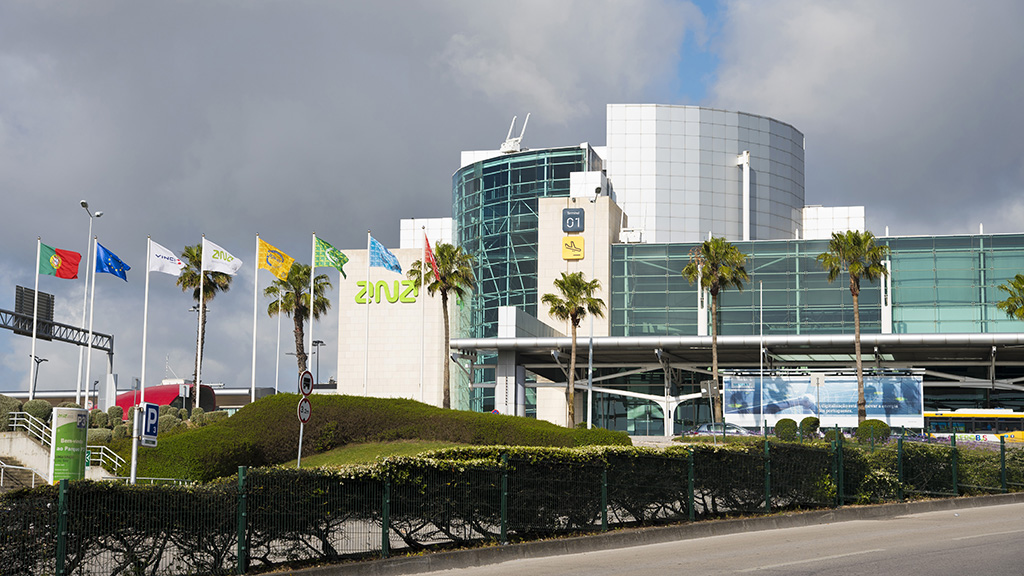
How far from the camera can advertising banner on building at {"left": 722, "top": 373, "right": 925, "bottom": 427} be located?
6412 centimetres

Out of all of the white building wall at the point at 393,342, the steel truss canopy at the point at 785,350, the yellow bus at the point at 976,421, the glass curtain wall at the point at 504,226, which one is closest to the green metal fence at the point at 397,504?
the steel truss canopy at the point at 785,350

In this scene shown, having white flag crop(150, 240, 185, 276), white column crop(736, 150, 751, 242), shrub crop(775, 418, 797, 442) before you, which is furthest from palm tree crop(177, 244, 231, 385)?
white column crop(736, 150, 751, 242)

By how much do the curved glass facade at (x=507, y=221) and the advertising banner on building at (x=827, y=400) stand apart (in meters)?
25.8

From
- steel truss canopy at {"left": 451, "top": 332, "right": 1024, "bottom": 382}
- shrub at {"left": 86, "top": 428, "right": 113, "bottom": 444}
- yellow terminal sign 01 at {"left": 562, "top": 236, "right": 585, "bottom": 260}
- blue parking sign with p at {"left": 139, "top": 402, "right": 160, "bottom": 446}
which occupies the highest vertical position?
yellow terminal sign 01 at {"left": 562, "top": 236, "right": 585, "bottom": 260}

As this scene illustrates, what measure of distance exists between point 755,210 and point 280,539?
88.9 metres

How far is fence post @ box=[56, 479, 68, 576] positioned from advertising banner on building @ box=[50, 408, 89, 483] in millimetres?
13635

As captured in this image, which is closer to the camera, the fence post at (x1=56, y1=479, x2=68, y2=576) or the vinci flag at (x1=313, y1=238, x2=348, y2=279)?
the fence post at (x1=56, y1=479, x2=68, y2=576)

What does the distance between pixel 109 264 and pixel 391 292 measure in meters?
46.9

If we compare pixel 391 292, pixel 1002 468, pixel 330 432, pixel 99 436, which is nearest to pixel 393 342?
pixel 391 292

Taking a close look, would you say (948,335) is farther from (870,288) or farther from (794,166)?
(794,166)

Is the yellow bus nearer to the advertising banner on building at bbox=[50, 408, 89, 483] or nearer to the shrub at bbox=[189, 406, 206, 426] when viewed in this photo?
the shrub at bbox=[189, 406, 206, 426]

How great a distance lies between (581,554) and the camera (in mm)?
18203

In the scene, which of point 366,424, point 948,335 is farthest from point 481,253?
point 366,424

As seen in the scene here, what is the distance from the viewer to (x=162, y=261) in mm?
43312
